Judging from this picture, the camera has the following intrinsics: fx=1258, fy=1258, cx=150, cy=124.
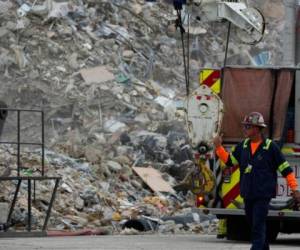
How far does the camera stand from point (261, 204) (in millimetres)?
13336

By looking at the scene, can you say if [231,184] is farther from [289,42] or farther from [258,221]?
[258,221]

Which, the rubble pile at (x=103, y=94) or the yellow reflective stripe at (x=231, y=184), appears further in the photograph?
the rubble pile at (x=103, y=94)

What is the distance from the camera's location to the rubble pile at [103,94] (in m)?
24.7

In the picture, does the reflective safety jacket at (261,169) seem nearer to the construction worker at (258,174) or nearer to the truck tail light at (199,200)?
the construction worker at (258,174)

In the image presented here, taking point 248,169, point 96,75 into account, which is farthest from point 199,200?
point 96,75

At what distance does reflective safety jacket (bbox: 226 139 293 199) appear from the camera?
1341 centimetres

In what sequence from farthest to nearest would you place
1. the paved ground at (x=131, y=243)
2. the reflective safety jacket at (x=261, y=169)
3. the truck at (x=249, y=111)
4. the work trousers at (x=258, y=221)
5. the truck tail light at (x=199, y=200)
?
the truck tail light at (x=199, y=200)
the truck at (x=249, y=111)
the paved ground at (x=131, y=243)
the reflective safety jacket at (x=261, y=169)
the work trousers at (x=258, y=221)

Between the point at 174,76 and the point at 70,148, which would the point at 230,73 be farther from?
the point at 174,76

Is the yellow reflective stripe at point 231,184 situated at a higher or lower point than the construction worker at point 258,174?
lower

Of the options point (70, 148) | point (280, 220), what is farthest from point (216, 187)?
point (70, 148)

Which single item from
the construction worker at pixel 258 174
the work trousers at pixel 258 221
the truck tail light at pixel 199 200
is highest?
the construction worker at pixel 258 174

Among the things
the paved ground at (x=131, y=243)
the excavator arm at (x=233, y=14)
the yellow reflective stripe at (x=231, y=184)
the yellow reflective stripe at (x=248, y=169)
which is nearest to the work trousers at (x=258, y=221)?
the yellow reflective stripe at (x=248, y=169)

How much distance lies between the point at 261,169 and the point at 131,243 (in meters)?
4.61

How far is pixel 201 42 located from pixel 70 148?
9.62 m
